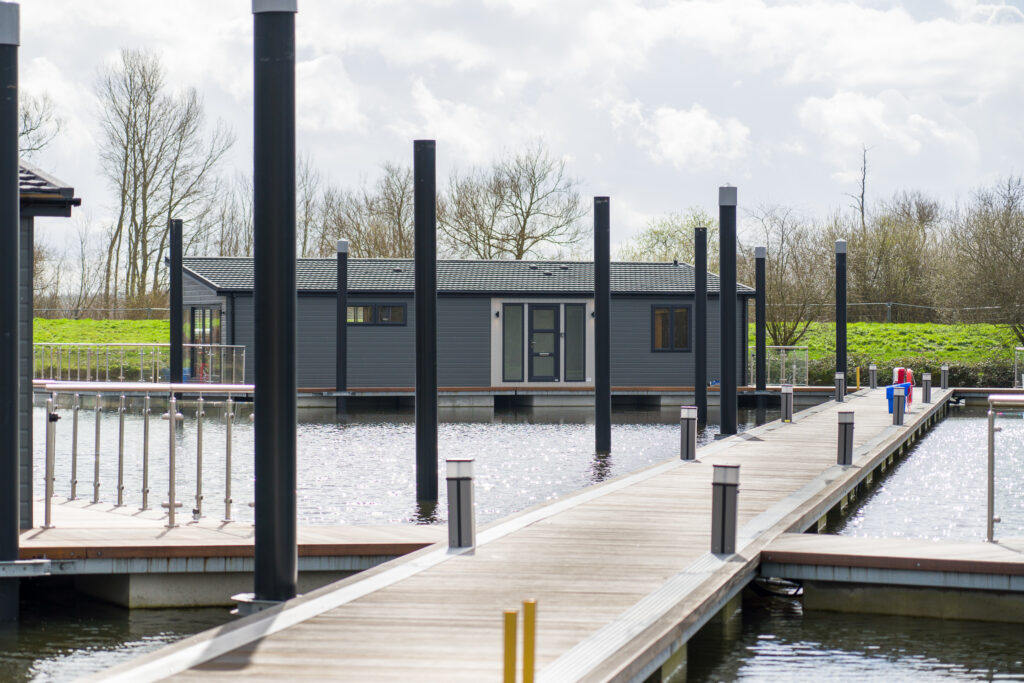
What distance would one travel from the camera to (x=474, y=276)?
29.9m

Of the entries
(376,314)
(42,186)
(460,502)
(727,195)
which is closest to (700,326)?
(727,195)

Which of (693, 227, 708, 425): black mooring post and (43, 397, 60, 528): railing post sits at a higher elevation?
(693, 227, 708, 425): black mooring post

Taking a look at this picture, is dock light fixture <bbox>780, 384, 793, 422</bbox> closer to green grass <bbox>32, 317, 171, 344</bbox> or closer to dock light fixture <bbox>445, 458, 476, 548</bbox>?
dock light fixture <bbox>445, 458, 476, 548</bbox>

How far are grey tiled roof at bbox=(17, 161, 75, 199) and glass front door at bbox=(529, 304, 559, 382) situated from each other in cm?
2053

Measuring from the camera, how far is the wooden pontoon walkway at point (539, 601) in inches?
216

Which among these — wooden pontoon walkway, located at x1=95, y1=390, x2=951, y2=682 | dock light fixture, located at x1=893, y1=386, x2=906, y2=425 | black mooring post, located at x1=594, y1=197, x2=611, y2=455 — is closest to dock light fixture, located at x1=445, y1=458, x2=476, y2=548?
wooden pontoon walkway, located at x1=95, y1=390, x2=951, y2=682

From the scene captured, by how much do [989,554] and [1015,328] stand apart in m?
27.0

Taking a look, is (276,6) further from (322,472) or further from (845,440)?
(845,440)

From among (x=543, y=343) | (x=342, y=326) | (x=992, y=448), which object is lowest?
(x=992, y=448)

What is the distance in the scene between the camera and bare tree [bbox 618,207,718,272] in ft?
149

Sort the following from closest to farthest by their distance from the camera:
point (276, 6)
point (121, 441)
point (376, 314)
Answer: point (276, 6)
point (121, 441)
point (376, 314)

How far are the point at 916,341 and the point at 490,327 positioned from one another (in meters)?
15.5

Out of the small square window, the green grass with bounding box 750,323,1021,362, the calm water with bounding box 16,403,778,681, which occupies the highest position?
the small square window

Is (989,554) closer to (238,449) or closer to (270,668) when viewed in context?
(270,668)
